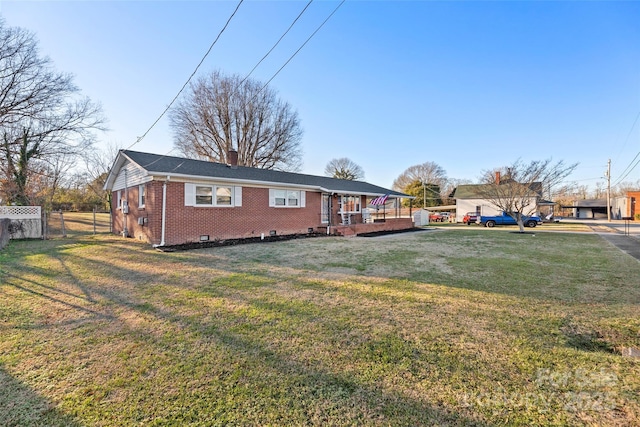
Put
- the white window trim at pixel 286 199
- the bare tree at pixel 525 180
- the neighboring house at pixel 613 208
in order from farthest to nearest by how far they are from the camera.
→ the neighboring house at pixel 613 208 < the bare tree at pixel 525 180 < the white window trim at pixel 286 199

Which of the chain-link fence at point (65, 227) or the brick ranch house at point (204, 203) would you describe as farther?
the chain-link fence at point (65, 227)

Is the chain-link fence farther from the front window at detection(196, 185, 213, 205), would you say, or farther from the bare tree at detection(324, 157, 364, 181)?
the bare tree at detection(324, 157, 364, 181)

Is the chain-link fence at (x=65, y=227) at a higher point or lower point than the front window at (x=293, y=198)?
lower

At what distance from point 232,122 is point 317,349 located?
28.5m

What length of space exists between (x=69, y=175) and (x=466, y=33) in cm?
2977

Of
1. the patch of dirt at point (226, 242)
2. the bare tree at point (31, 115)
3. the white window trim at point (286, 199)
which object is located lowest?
the patch of dirt at point (226, 242)

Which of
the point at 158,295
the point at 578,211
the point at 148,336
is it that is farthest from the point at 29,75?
the point at 578,211

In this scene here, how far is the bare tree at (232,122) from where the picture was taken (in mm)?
27078

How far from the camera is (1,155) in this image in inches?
657

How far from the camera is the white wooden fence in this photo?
12.2 metres

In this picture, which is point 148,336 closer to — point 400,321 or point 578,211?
point 400,321

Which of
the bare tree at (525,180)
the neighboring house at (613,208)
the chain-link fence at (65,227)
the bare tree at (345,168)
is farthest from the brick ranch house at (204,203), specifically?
the neighboring house at (613,208)

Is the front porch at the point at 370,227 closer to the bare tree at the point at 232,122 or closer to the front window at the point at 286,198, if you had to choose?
→ the front window at the point at 286,198

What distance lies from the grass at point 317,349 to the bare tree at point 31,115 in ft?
53.3
